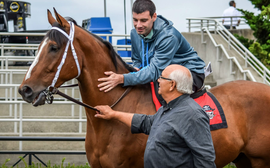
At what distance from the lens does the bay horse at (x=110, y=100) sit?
9.78ft

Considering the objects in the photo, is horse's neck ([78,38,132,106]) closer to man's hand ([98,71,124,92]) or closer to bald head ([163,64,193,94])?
man's hand ([98,71,124,92])

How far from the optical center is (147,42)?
360 centimetres

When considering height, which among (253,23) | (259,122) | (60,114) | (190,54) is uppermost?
(253,23)

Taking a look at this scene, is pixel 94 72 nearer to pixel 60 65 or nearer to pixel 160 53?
pixel 60 65

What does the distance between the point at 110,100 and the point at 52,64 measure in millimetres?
718

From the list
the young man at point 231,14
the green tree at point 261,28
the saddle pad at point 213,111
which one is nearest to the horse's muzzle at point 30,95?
the saddle pad at point 213,111

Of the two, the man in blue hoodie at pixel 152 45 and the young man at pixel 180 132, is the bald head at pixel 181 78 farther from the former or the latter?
the man in blue hoodie at pixel 152 45

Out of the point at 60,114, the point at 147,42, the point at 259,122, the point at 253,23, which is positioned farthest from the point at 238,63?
the point at 147,42

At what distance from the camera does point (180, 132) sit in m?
2.37

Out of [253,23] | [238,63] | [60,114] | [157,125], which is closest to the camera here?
[157,125]

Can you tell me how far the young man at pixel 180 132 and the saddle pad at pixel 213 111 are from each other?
4.19ft

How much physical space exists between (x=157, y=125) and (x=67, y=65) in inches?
41.0

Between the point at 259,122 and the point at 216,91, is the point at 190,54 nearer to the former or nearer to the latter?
the point at 216,91

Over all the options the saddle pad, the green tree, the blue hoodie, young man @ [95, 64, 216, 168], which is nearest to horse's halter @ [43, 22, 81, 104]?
the blue hoodie
